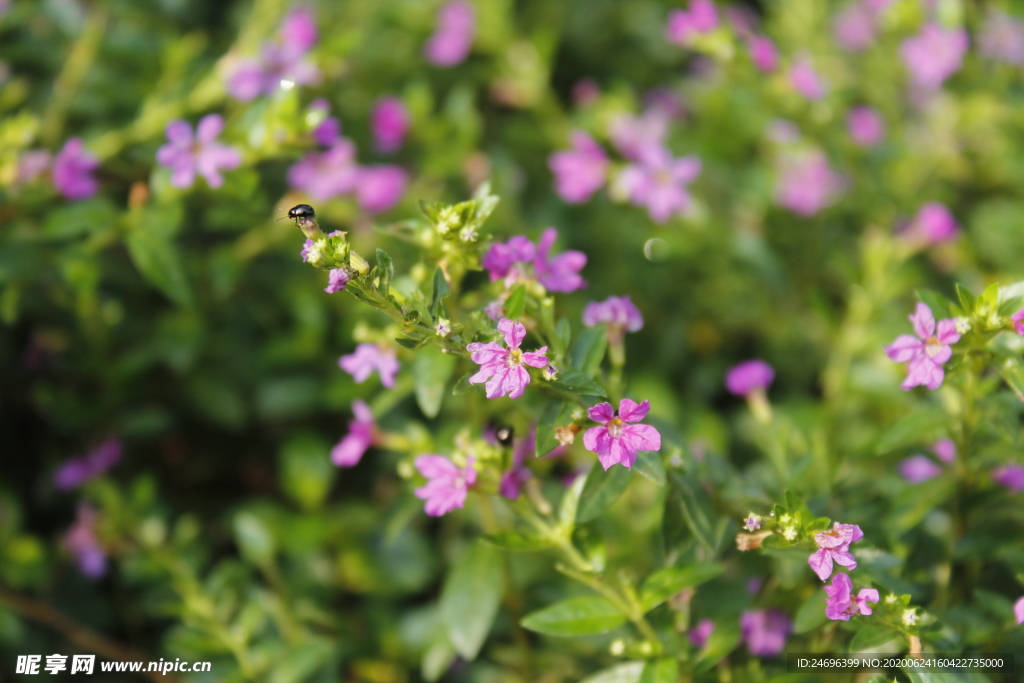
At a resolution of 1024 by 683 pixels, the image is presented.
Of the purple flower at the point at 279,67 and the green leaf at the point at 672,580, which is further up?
the purple flower at the point at 279,67

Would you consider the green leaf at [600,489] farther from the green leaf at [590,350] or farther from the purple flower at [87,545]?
the purple flower at [87,545]

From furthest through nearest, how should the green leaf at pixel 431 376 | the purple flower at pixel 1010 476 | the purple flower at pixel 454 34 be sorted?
the purple flower at pixel 454 34, the purple flower at pixel 1010 476, the green leaf at pixel 431 376

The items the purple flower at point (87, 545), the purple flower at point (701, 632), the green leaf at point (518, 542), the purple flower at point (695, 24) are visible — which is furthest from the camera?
the purple flower at point (695, 24)

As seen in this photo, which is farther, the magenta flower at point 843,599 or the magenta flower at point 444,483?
the magenta flower at point 444,483

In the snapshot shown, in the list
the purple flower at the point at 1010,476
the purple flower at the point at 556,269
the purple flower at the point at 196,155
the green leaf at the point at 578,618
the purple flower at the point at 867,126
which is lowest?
the green leaf at the point at 578,618

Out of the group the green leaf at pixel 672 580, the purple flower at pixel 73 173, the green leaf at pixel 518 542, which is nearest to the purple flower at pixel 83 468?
the purple flower at pixel 73 173

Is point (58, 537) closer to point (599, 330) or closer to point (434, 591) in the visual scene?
point (434, 591)
